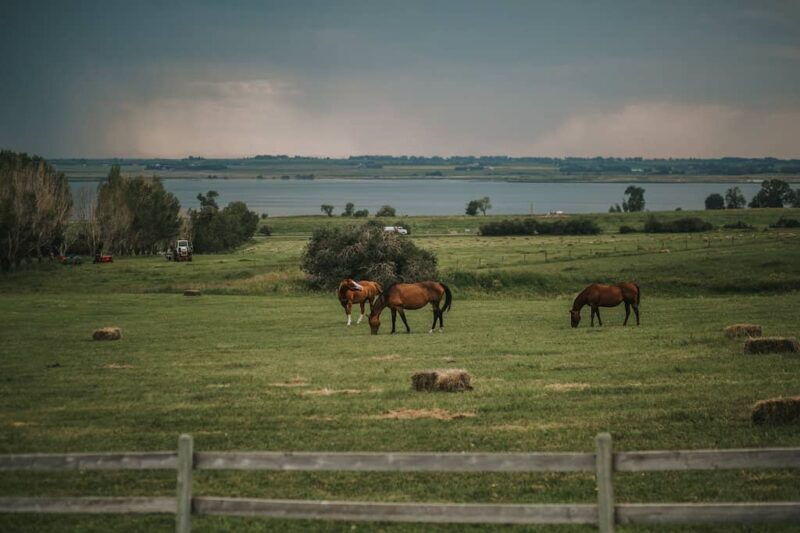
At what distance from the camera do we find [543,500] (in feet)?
41.1

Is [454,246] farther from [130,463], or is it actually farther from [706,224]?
[130,463]

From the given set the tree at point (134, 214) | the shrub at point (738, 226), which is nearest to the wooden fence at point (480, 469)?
the tree at point (134, 214)

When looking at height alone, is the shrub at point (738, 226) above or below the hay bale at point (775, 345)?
above

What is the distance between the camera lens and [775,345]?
24641mm

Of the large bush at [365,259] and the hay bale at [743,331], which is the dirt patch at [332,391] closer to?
the hay bale at [743,331]

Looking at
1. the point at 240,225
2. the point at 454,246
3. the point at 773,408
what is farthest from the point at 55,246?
the point at 773,408

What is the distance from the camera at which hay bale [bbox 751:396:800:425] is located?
51.6 ft

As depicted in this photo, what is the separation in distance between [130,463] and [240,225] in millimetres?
125313

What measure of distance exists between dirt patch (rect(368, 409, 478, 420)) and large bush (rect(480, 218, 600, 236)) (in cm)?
11202

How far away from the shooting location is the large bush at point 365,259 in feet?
208

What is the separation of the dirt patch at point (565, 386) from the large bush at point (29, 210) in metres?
82.3

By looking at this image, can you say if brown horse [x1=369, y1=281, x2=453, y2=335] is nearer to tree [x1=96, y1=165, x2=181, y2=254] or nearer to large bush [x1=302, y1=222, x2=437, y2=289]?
large bush [x1=302, y1=222, x2=437, y2=289]

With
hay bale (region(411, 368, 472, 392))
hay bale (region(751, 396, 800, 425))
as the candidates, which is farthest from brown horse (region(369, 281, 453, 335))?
hay bale (region(751, 396, 800, 425))

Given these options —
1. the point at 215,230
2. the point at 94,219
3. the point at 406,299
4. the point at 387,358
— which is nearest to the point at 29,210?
the point at 94,219
